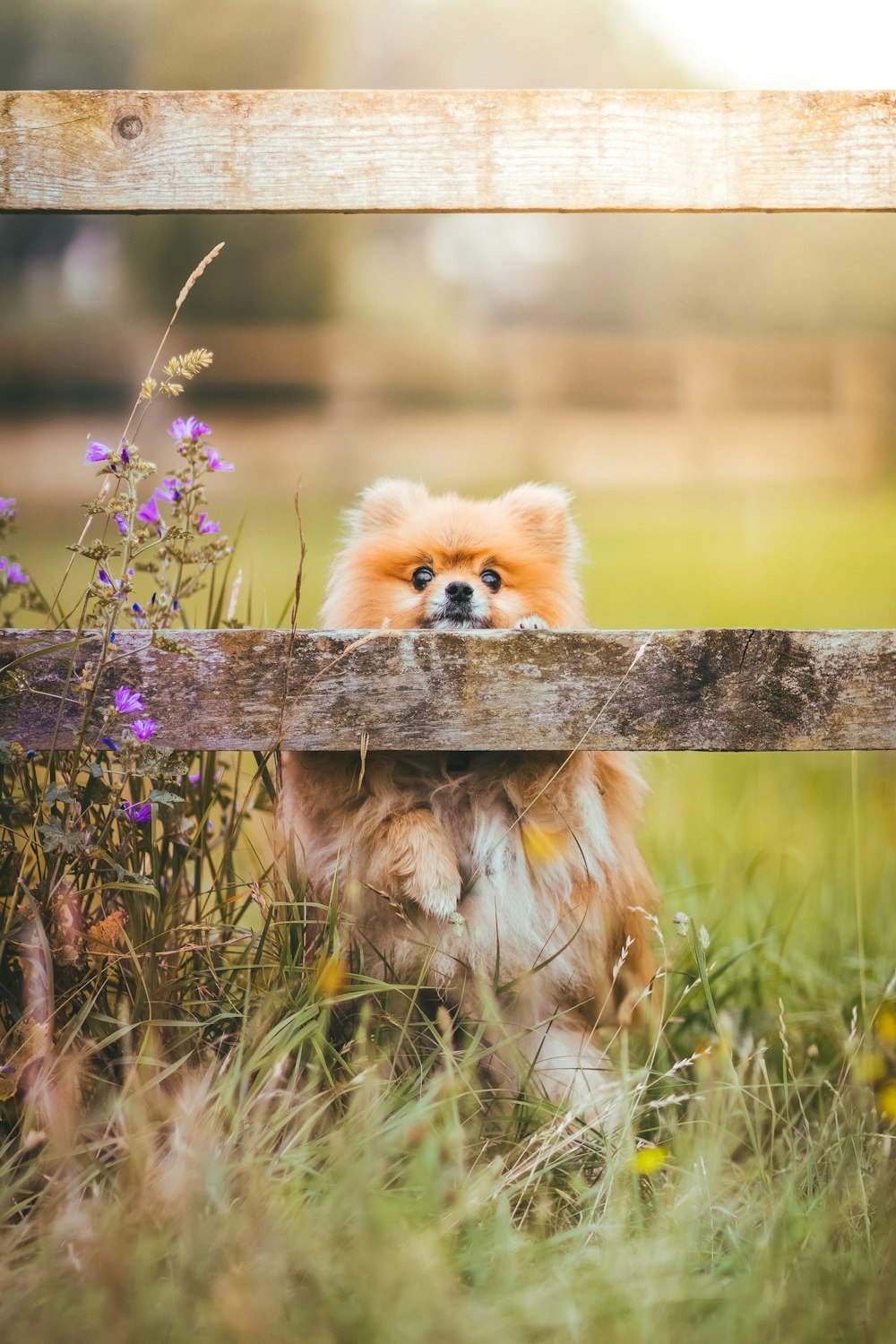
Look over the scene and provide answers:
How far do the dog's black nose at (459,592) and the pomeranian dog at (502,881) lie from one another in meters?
0.31

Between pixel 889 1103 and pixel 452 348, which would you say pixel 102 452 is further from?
pixel 452 348

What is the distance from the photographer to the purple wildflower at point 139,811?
1895 mm

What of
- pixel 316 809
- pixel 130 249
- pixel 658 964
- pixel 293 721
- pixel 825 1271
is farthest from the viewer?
pixel 130 249

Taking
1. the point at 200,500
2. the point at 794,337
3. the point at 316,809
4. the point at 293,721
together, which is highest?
the point at 794,337

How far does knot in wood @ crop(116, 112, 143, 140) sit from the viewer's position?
188 cm

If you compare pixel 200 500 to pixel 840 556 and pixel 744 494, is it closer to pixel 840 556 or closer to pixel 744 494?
pixel 840 556

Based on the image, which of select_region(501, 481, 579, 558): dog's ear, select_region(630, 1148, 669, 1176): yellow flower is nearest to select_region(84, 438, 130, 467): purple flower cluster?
select_region(501, 481, 579, 558): dog's ear

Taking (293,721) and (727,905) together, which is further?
(727,905)

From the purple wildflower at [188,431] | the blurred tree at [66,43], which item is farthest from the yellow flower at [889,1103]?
the blurred tree at [66,43]

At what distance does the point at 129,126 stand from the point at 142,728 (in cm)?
102

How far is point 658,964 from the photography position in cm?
257

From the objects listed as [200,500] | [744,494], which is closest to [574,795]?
[200,500]

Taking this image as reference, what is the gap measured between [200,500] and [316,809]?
634 millimetres

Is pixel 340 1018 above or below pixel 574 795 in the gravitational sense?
below
